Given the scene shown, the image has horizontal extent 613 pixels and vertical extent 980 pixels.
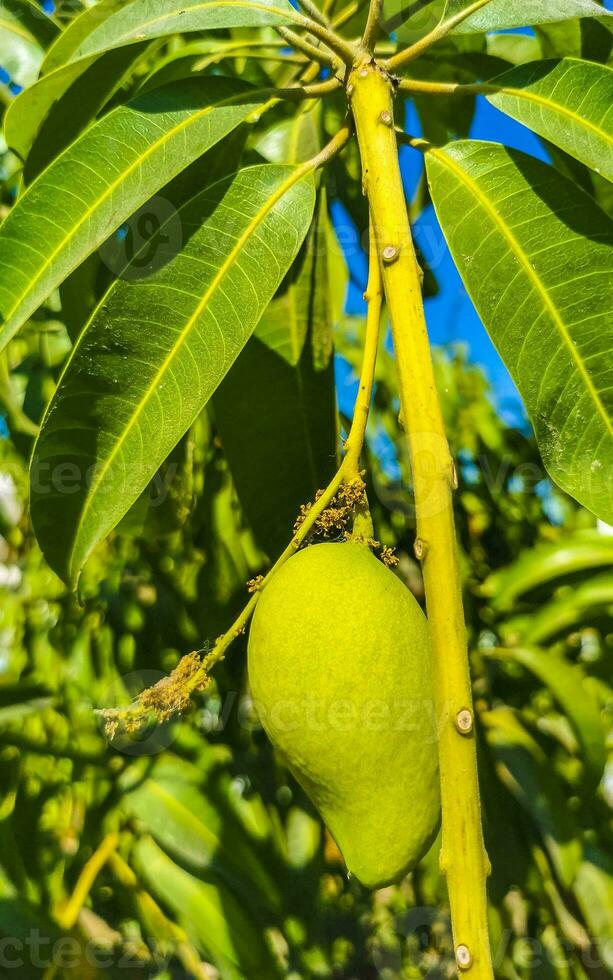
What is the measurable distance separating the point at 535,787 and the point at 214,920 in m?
0.57

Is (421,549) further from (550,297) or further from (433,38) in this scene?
(433,38)

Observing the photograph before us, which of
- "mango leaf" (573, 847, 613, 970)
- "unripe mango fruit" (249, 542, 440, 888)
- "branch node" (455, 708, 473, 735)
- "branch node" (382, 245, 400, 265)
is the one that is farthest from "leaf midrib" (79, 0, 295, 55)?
"mango leaf" (573, 847, 613, 970)

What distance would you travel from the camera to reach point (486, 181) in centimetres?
107

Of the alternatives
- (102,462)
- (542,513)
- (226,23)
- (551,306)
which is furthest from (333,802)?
(542,513)

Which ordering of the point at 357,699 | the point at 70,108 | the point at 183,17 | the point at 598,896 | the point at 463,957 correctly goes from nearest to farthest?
1. the point at 463,957
2. the point at 357,699
3. the point at 183,17
4. the point at 70,108
5. the point at 598,896

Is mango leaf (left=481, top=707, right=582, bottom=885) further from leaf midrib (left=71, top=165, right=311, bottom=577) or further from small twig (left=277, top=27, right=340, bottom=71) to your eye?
small twig (left=277, top=27, right=340, bottom=71)

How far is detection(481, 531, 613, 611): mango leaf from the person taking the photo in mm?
1641

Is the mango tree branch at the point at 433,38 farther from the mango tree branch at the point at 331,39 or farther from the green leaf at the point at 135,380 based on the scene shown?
the green leaf at the point at 135,380

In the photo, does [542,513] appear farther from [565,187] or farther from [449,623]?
[449,623]

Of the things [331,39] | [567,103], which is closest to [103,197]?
[331,39]

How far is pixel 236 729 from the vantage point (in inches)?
65.6

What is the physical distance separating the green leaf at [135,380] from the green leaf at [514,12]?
1.26 ft

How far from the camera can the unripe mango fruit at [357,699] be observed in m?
0.84

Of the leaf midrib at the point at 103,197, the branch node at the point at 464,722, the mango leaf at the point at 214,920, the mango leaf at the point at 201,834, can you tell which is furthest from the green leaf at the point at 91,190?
the mango leaf at the point at 214,920
